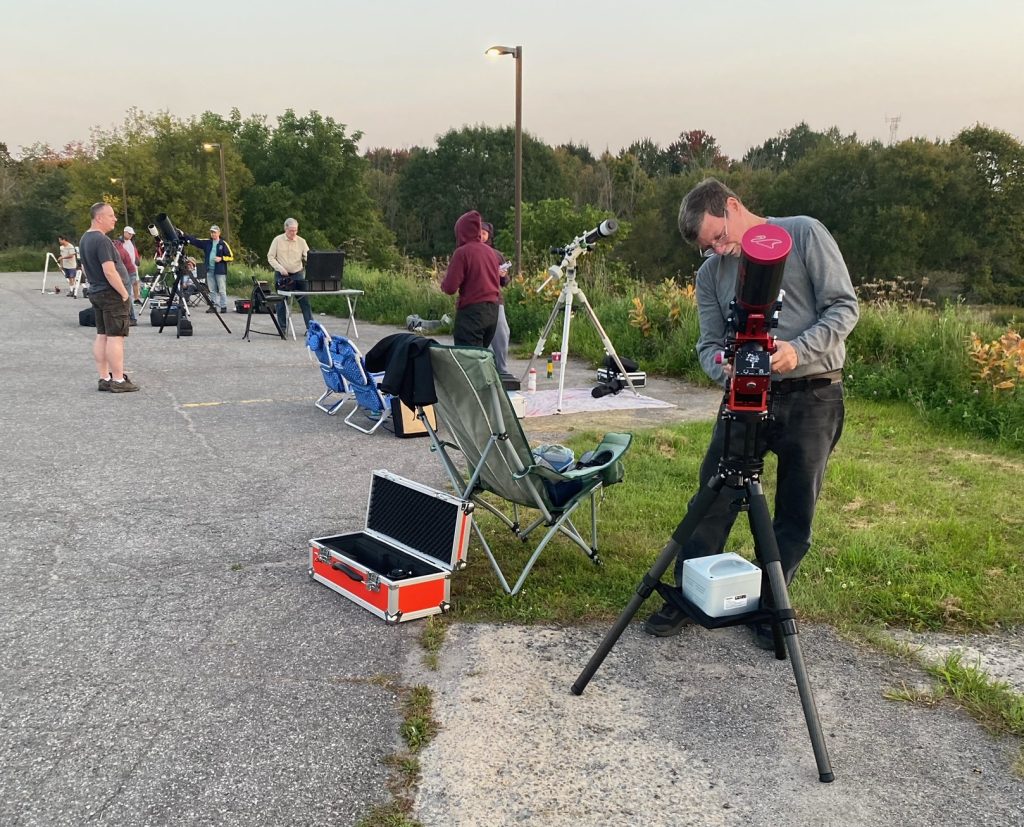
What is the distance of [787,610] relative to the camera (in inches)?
102

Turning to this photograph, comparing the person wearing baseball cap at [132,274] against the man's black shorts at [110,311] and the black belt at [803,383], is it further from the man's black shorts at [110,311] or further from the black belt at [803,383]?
the black belt at [803,383]

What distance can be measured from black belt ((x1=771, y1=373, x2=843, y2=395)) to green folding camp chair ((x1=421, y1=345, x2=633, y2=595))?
916mm

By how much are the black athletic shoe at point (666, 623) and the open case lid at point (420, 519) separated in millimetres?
934

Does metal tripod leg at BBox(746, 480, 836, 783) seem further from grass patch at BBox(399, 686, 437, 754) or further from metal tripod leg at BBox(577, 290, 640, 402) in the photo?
metal tripod leg at BBox(577, 290, 640, 402)

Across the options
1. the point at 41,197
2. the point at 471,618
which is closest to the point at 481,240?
the point at 471,618

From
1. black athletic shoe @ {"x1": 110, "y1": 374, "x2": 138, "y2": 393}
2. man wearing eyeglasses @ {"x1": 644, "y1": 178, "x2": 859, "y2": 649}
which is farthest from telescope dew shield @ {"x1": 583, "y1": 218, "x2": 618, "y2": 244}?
black athletic shoe @ {"x1": 110, "y1": 374, "x2": 138, "y2": 393}

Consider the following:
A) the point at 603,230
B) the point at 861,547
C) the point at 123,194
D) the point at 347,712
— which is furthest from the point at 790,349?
the point at 123,194

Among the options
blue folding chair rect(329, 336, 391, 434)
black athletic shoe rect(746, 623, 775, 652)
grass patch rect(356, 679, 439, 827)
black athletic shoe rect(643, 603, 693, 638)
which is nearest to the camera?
grass patch rect(356, 679, 439, 827)

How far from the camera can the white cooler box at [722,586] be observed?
2809mm

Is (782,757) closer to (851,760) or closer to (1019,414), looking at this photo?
(851,760)

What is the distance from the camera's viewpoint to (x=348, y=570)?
12.3 ft

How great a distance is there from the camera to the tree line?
50906 millimetres

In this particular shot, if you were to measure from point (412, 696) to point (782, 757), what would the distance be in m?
1.28

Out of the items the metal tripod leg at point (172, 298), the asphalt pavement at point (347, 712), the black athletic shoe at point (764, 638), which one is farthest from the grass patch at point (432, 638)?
the metal tripod leg at point (172, 298)
